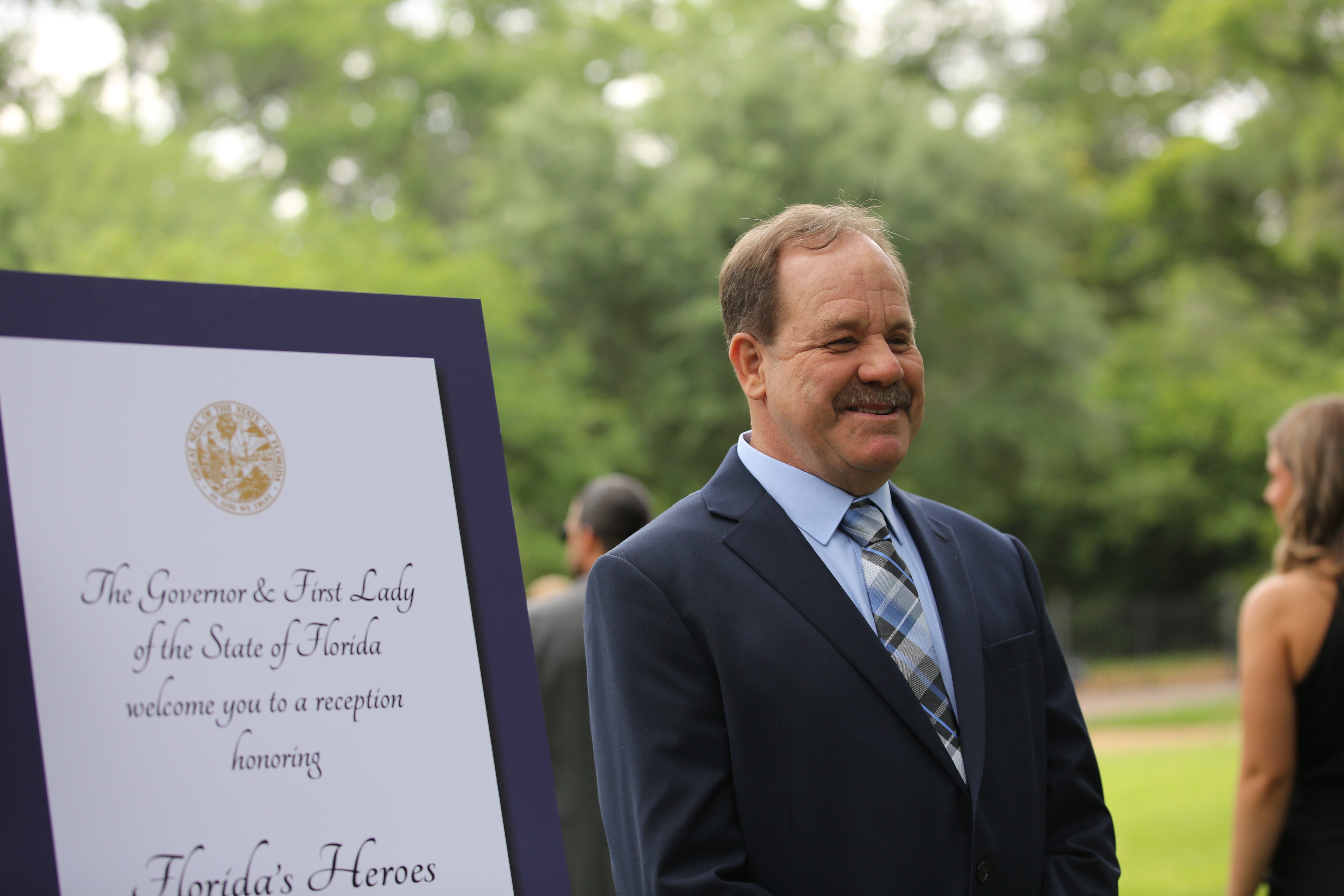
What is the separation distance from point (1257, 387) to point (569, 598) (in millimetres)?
23442

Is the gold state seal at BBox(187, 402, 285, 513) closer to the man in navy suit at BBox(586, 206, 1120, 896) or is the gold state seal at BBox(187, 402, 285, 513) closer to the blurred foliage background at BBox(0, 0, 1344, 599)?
the man in navy suit at BBox(586, 206, 1120, 896)

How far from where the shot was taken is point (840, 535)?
2186mm

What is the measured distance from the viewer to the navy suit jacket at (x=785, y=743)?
6.29 ft

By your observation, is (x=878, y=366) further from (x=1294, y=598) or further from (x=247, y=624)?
(x=1294, y=598)

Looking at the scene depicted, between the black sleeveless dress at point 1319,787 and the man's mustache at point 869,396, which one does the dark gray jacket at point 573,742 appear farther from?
the man's mustache at point 869,396

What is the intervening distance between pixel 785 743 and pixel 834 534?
1.31 ft

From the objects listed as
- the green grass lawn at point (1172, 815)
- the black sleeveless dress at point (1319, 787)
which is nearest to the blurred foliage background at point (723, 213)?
the green grass lawn at point (1172, 815)

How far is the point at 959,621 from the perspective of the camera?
2.13 m

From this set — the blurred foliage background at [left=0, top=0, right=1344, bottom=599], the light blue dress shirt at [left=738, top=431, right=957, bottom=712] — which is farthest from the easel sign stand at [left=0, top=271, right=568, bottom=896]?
the blurred foliage background at [left=0, top=0, right=1344, bottom=599]

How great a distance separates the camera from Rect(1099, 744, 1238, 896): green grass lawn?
25.4ft

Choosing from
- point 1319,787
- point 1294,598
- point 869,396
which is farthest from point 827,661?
point 1319,787

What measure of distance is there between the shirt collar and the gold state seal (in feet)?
2.68

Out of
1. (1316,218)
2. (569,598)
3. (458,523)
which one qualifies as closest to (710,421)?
(1316,218)

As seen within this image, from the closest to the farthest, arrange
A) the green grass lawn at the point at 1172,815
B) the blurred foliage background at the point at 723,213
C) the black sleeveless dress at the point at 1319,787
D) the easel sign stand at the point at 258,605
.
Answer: the easel sign stand at the point at 258,605, the black sleeveless dress at the point at 1319,787, the green grass lawn at the point at 1172,815, the blurred foliage background at the point at 723,213
